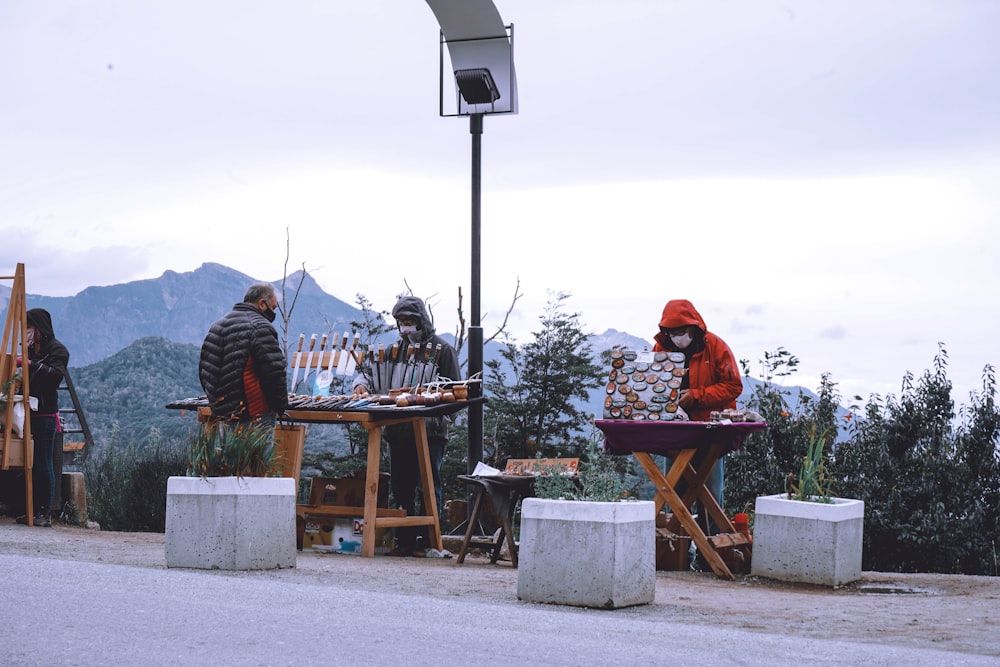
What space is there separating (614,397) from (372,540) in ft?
7.89

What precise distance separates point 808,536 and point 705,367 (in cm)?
155

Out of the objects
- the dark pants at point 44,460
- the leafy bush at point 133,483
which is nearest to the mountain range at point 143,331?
the leafy bush at point 133,483

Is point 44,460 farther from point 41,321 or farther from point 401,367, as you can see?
point 401,367

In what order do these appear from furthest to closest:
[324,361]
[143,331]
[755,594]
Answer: [143,331] < [324,361] < [755,594]

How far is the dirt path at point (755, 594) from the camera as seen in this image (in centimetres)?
692

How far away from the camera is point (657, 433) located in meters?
8.99

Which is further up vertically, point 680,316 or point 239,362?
point 680,316

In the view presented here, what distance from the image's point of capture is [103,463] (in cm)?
1669

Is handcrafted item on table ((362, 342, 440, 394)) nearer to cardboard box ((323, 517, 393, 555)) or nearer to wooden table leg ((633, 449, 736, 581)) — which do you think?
cardboard box ((323, 517, 393, 555))

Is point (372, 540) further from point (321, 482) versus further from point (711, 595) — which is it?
point (711, 595)

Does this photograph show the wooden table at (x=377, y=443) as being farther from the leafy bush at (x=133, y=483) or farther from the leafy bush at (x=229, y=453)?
the leafy bush at (x=133, y=483)

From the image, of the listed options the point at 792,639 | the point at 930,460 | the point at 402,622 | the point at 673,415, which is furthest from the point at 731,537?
the point at 930,460

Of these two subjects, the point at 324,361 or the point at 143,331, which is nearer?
the point at 324,361

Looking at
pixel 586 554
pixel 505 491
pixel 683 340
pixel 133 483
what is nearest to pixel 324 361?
pixel 505 491
